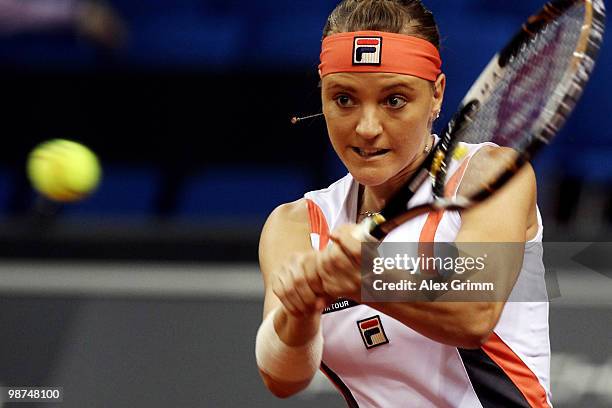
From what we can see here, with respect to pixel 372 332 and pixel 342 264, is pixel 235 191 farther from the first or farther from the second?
pixel 342 264

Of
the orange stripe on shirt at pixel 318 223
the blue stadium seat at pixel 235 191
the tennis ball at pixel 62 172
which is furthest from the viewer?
the blue stadium seat at pixel 235 191

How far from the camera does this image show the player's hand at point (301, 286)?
5.14 ft

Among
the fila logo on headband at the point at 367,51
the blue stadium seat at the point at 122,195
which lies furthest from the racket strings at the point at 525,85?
the blue stadium seat at the point at 122,195

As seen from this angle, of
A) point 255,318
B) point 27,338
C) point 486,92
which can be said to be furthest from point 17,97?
point 486,92

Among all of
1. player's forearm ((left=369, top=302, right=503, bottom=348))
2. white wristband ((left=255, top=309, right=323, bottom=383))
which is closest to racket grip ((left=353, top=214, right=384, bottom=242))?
player's forearm ((left=369, top=302, right=503, bottom=348))

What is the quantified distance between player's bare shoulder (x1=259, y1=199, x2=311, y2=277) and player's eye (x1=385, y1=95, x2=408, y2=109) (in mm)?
304

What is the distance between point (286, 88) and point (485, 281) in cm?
270

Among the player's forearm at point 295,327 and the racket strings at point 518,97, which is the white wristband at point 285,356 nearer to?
the player's forearm at point 295,327

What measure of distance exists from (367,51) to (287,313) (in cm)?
45

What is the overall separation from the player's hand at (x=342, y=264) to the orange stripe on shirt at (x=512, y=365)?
32 centimetres

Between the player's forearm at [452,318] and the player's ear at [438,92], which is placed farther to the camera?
the player's ear at [438,92]

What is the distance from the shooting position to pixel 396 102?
5.63 ft

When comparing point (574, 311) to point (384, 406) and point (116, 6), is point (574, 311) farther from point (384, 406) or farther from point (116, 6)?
point (116, 6)

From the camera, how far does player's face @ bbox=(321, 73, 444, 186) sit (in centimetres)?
169
